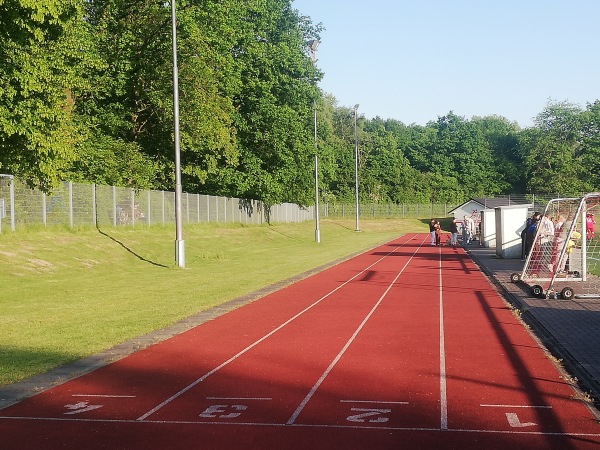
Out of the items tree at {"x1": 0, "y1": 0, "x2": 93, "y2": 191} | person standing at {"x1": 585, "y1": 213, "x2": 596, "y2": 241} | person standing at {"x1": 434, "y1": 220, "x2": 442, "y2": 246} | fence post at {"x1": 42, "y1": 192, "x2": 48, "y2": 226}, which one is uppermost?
tree at {"x1": 0, "y1": 0, "x2": 93, "y2": 191}

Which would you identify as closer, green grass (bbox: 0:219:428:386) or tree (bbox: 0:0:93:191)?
green grass (bbox: 0:219:428:386)

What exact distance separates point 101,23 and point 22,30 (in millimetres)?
19606

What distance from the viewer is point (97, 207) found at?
36.5 metres

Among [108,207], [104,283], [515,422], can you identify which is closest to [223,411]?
[515,422]

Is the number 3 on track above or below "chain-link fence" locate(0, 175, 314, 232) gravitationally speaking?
below

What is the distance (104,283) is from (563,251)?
13.2 metres

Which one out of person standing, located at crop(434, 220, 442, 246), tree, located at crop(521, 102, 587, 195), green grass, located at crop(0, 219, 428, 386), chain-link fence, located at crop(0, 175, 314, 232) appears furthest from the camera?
tree, located at crop(521, 102, 587, 195)

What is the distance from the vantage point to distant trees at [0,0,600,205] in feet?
89.6

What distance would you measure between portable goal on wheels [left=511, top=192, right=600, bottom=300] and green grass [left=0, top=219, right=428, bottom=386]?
26.1 ft

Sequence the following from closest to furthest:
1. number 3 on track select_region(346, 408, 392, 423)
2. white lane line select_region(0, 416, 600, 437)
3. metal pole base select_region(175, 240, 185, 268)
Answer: white lane line select_region(0, 416, 600, 437) → number 3 on track select_region(346, 408, 392, 423) → metal pole base select_region(175, 240, 185, 268)

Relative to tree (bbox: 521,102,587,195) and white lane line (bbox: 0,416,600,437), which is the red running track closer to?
white lane line (bbox: 0,416,600,437)

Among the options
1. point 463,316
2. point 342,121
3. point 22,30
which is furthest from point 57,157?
point 342,121

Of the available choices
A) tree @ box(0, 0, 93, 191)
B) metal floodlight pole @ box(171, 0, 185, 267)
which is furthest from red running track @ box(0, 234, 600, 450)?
tree @ box(0, 0, 93, 191)

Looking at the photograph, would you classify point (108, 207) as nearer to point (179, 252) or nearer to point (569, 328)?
point (179, 252)
